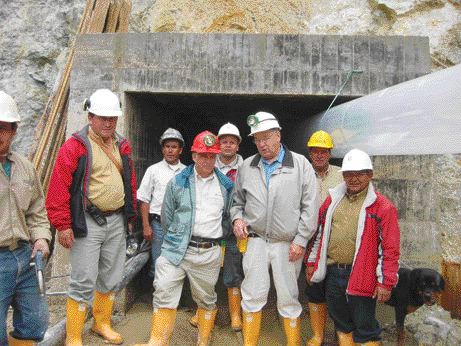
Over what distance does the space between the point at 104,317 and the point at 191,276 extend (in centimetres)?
93

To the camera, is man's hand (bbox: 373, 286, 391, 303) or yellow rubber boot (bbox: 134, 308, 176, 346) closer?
man's hand (bbox: 373, 286, 391, 303)

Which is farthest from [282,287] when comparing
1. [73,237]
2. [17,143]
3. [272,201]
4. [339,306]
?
[17,143]

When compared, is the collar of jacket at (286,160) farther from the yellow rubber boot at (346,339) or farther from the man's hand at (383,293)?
the yellow rubber boot at (346,339)

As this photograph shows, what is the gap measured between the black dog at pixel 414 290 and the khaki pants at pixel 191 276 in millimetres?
1545

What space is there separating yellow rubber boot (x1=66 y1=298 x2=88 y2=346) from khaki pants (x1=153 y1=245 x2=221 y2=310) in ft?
1.97

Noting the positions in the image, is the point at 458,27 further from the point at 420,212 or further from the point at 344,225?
the point at 344,225

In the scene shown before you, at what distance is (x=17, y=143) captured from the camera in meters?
8.88

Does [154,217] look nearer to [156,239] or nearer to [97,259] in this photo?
[156,239]

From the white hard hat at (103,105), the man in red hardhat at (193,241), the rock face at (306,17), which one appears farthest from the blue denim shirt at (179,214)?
the rock face at (306,17)

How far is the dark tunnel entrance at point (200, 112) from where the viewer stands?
17.0 ft

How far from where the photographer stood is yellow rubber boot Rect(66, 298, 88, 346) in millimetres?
3570

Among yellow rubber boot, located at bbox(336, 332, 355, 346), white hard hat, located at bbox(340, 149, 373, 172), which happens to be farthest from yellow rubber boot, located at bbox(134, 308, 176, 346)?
white hard hat, located at bbox(340, 149, 373, 172)

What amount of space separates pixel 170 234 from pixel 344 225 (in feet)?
4.70

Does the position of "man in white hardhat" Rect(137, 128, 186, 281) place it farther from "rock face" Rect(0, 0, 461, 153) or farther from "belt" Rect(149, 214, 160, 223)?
"rock face" Rect(0, 0, 461, 153)
